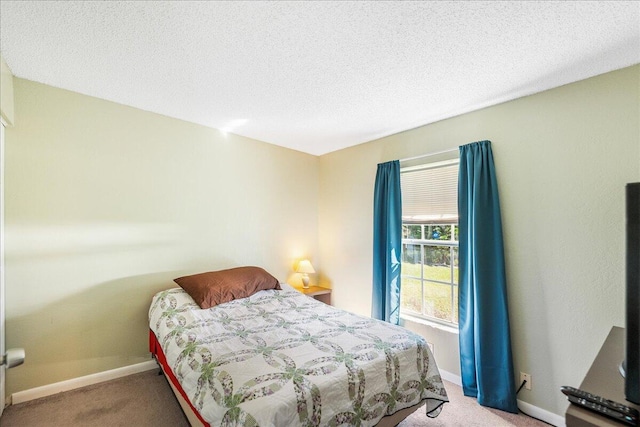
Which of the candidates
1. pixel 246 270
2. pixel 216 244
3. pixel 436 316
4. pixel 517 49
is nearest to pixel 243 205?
pixel 216 244

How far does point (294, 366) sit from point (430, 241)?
190cm

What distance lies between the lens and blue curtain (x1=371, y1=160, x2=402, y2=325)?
3.04m

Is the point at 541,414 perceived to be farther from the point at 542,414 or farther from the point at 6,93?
the point at 6,93

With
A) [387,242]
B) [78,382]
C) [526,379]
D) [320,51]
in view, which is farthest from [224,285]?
[526,379]

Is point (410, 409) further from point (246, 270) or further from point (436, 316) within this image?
point (246, 270)

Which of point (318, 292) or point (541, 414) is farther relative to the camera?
point (318, 292)

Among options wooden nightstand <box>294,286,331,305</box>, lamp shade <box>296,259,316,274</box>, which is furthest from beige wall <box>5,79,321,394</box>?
wooden nightstand <box>294,286,331,305</box>

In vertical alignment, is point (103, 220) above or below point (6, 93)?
below

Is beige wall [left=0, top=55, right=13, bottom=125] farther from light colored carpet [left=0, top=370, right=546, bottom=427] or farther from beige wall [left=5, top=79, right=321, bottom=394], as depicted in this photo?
light colored carpet [left=0, top=370, right=546, bottom=427]

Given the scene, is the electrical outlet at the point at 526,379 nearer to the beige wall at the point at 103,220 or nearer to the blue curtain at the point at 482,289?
the blue curtain at the point at 482,289

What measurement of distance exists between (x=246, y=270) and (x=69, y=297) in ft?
4.92

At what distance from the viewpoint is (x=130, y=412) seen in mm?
2207

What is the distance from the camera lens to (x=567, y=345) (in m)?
2.03

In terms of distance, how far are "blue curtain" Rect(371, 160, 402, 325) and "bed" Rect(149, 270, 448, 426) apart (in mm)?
811
